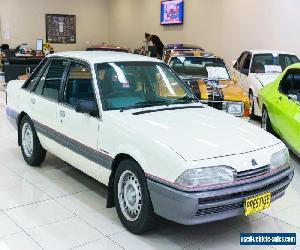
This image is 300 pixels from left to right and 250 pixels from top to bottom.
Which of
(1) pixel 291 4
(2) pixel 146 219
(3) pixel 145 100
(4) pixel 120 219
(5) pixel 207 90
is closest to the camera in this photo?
(2) pixel 146 219

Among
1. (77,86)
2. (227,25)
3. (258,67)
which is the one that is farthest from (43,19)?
(77,86)

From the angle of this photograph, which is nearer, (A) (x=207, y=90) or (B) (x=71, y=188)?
(B) (x=71, y=188)

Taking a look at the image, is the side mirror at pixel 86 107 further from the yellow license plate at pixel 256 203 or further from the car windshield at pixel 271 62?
the car windshield at pixel 271 62

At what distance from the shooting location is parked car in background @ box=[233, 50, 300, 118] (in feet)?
26.3

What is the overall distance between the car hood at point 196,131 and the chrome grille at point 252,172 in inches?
6.2

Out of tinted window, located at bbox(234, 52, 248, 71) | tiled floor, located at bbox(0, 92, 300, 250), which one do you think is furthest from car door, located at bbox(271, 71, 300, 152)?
tinted window, located at bbox(234, 52, 248, 71)

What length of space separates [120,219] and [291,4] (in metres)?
8.29

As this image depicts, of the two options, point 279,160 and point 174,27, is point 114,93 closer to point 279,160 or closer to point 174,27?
point 279,160

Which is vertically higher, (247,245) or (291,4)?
(291,4)

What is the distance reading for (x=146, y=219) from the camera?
3.21m

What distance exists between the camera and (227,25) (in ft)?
39.8

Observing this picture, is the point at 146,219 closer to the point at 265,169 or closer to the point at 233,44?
the point at 265,169

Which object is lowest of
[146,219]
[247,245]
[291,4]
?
[247,245]

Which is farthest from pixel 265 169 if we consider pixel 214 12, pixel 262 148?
pixel 214 12
